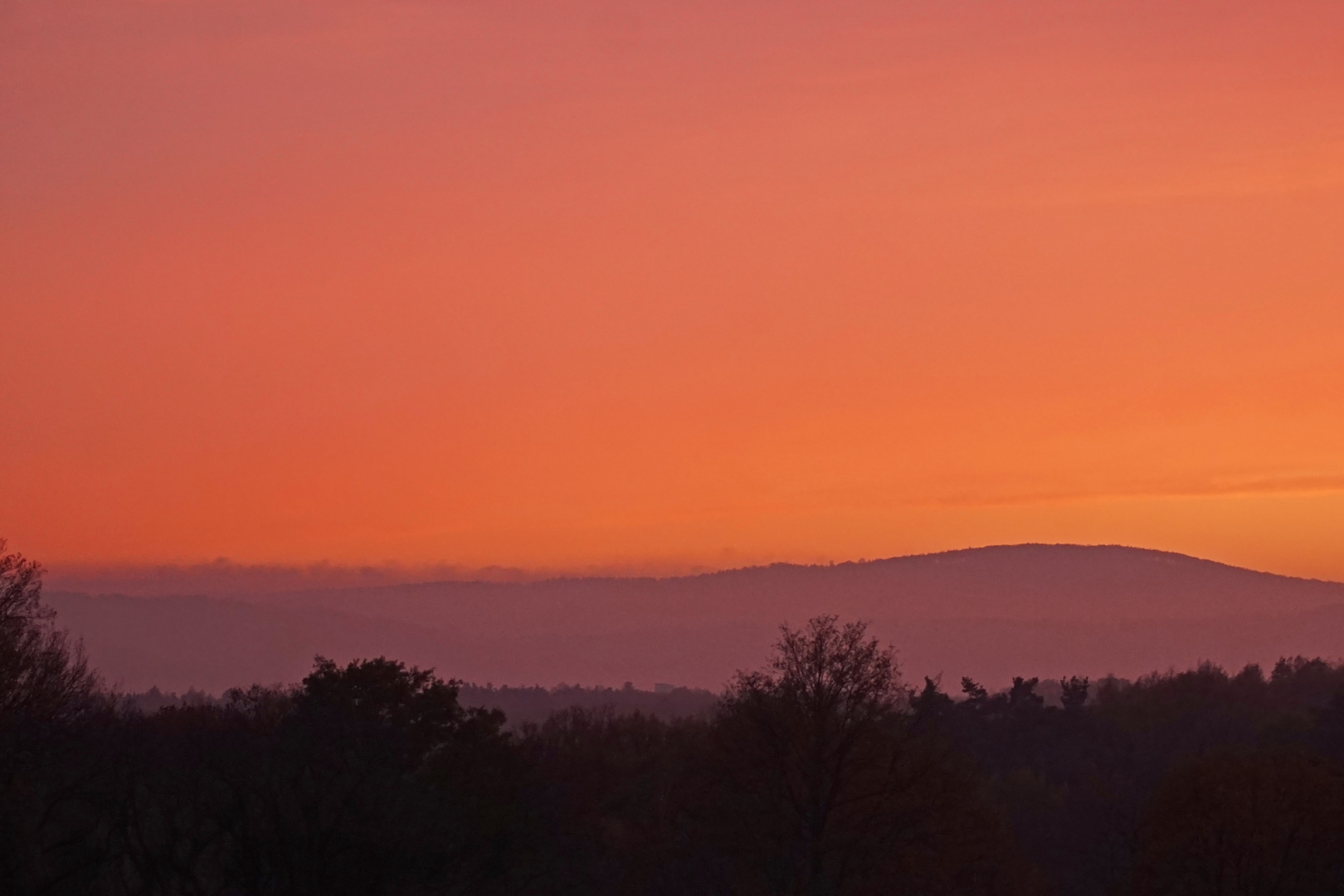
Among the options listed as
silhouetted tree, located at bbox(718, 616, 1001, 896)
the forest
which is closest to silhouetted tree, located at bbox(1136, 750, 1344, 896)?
the forest

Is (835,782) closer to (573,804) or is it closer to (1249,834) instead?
(1249,834)

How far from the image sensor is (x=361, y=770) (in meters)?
50.0

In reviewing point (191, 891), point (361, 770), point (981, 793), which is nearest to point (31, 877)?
point (191, 891)

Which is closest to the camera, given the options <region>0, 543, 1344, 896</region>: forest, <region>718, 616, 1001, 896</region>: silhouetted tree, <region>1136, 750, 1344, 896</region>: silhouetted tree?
<region>0, 543, 1344, 896</region>: forest

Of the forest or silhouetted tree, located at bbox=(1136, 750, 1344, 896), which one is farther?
silhouetted tree, located at bbox=(1136, 750, 1344, 896)

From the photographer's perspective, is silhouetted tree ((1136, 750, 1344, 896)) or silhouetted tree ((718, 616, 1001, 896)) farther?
silhouetted tree ((1136, 750, 1344, 896))

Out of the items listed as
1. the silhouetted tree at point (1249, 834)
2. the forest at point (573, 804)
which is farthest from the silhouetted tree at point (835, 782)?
the silhouetted tree at point (1249, 834)

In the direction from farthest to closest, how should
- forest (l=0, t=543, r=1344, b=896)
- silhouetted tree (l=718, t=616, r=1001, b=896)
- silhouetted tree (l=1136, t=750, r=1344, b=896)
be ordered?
silhouetted tree (l=1136, t=750, r=1344, b=896) → silhouetted tree (l=718, t=616, r=1001, b=896) → forest (l=0, t=543, r=1344, b=896)

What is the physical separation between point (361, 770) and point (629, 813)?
90.0 ft

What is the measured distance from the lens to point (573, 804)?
7038cm

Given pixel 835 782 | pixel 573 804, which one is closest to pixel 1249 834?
pixel 835 782

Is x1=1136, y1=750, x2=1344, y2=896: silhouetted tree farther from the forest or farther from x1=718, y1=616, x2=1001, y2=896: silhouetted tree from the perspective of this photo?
x1=718, y1=616, x2=1001, y2=896: silhouetted tree

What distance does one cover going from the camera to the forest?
144 ft

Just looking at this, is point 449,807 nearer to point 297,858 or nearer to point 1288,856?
point 297,858
